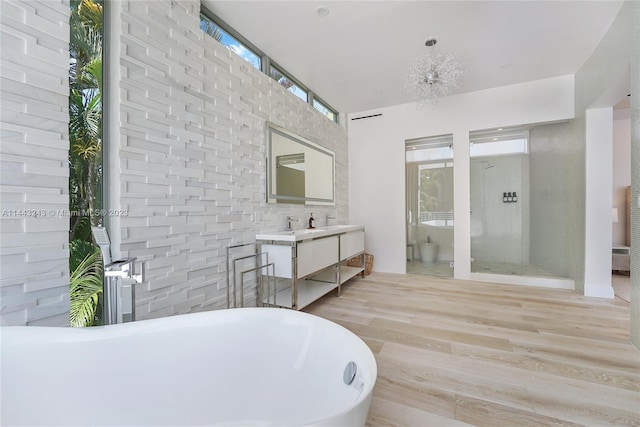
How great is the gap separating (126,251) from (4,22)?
113 centimetres

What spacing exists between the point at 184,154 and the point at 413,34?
7.88 ft

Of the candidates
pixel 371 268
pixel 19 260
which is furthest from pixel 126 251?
pixel 371 268

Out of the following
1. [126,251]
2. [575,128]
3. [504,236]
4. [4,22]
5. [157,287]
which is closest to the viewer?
[4,22]

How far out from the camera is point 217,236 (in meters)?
2.07

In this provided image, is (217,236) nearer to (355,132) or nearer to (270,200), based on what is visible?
(270,200)

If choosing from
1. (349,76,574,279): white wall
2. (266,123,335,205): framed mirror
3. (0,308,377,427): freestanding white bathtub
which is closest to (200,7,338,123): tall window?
(266,123,335,205): framed mirror

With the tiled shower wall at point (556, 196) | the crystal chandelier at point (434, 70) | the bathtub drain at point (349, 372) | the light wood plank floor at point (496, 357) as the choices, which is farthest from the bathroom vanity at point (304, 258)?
the tiled shower wall at point (556, 196)

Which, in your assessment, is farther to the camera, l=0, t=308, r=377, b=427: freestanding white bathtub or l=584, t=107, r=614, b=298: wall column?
l=584, t=107, r=614, b=298: wall column

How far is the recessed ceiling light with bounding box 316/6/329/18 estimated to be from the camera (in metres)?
2.11

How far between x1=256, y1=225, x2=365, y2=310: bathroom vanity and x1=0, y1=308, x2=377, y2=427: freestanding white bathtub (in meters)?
1.08

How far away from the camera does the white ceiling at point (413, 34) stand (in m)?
2.12

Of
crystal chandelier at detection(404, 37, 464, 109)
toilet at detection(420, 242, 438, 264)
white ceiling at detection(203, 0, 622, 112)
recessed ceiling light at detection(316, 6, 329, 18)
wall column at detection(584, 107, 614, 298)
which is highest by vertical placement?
white ceiling at detection(203, 0, 622, 112)

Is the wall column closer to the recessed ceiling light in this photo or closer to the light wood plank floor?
the light wood plank floor

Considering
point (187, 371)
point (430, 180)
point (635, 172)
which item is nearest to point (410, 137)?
point (430, 180)
